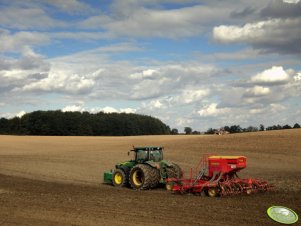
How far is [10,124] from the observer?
113 metres

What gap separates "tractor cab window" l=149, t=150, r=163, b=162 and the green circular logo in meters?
7.97

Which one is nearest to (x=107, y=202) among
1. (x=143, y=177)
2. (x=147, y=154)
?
(x=143, y=177)

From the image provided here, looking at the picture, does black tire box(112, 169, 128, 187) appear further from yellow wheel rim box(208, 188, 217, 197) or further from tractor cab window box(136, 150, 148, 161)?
yellow wheel rim box(208, 188, 217, 197)

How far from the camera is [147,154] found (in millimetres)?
20891

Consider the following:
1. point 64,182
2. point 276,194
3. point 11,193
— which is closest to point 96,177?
point 64,182

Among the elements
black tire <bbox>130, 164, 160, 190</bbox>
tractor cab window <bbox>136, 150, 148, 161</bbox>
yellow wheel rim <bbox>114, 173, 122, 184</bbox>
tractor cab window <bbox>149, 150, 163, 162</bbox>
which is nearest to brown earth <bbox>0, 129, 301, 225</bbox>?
black tire <bbox>130, 164, 160, 190</bbox>

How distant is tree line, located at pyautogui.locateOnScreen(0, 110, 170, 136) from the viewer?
314 feet

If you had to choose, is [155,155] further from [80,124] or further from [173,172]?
[80,124]

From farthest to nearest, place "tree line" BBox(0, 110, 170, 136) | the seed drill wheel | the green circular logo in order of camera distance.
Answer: "tree line" BBox(0, 110, 170, 136)
the seed drill wheel
the green circular logo

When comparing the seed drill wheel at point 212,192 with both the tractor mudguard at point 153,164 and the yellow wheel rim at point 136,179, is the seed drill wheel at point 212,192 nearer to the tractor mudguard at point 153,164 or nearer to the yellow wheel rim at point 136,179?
the tractor mudguard at point 153,164

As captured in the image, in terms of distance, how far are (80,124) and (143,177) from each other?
7989cm

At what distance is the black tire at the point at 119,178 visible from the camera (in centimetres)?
2120

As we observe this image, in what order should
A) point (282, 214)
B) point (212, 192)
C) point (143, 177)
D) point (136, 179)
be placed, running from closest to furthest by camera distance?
point (282, 214) → point (212, 192) → point (143, 177) → point (136, 179)

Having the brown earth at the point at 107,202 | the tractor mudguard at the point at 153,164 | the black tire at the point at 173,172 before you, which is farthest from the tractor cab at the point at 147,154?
the brown earth at the point at 107,202
